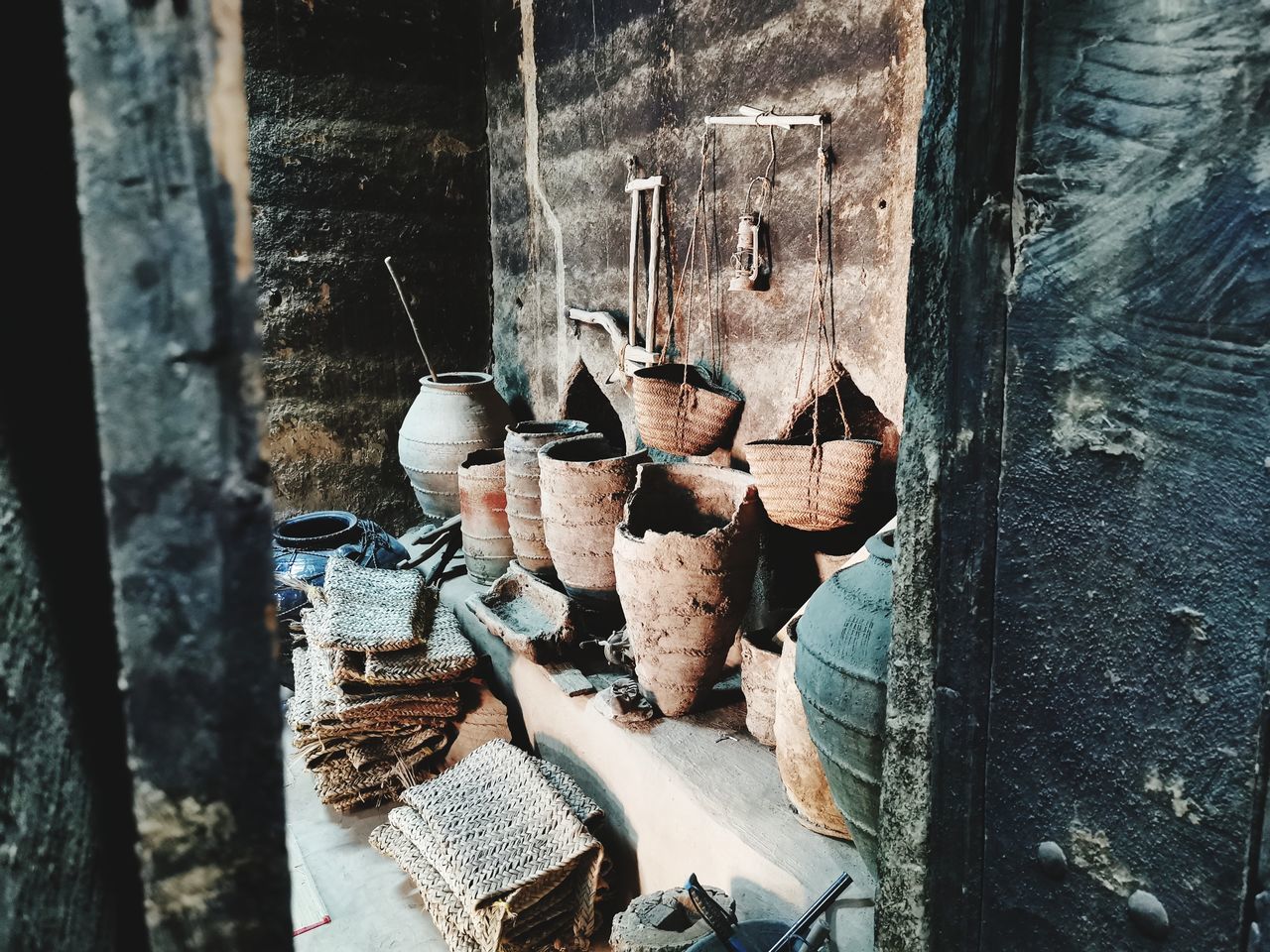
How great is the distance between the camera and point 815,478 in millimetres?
2918

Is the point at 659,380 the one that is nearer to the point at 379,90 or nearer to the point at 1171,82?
the point at 1171,82

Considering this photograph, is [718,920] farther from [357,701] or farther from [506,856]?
[357,701]

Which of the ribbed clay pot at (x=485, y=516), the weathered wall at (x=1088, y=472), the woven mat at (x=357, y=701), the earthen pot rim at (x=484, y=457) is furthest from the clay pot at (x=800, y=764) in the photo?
the earthen pot rim at (x=484, y=457)

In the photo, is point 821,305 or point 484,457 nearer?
point 821,305

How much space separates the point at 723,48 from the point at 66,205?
3600 millimetres

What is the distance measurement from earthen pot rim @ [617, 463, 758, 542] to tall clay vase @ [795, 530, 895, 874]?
2.96 feet

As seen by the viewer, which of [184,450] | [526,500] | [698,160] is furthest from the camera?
[526,500]

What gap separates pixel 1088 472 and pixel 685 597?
185 cm

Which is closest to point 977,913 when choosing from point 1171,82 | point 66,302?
point 1171,82

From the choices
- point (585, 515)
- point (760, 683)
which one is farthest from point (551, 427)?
point (760, 683)

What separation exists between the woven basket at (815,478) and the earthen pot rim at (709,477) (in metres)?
0.09

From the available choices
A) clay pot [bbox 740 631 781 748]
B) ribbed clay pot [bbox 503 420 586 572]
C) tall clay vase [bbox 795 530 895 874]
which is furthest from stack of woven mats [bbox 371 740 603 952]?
tall clay vase [bbox 795 530 895 874]

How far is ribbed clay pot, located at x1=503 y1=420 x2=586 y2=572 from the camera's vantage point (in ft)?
13.1

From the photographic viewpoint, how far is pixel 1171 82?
985 mm
